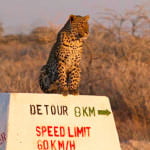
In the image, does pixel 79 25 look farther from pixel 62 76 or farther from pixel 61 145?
pixel 61 145

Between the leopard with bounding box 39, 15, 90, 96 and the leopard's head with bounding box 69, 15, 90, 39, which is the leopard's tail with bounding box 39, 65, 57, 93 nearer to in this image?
the leopard with bounding box 39, 15, 90, 96

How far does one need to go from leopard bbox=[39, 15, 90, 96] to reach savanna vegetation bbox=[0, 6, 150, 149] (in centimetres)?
493

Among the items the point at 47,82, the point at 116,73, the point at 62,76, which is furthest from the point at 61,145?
the point at 116,73

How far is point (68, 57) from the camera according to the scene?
804cm

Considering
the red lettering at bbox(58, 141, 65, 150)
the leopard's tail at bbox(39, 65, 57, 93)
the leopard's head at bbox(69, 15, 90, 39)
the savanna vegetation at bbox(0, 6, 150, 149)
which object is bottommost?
the savanna vegetation at bbox(0, 6, 150, 149)

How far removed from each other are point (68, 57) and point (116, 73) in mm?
7744

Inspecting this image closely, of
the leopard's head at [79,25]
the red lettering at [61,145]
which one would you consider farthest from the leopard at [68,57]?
the red lettering at [61,145]

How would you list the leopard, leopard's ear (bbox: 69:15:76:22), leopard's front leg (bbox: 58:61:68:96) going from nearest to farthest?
leopard's front leg (bbox: 58:61:68:96), the leopard, leopard's ear (bbox: 69:15:76:22)

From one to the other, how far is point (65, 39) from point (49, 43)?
958 cm

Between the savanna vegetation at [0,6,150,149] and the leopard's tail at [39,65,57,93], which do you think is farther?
the savanna vegetation at [0,6,150,149]

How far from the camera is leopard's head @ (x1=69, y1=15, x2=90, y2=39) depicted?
8038mm

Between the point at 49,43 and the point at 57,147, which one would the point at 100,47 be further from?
the point at 57,147

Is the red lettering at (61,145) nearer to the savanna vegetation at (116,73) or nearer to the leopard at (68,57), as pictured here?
the leopard at (68,57)

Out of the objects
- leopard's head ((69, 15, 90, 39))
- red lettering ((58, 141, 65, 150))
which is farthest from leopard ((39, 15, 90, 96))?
red lettering ((58, 141, 65, 150))
